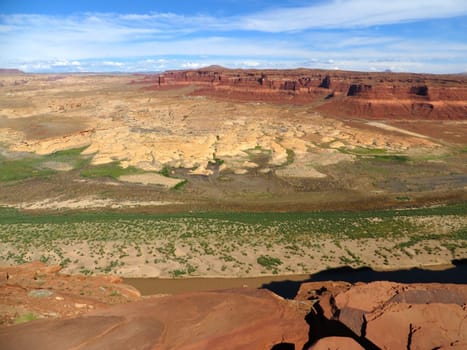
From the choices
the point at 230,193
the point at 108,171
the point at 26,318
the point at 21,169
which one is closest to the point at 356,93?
the point at 230,193

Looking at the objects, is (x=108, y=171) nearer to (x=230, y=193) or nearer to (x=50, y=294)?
(x=230, y=193)

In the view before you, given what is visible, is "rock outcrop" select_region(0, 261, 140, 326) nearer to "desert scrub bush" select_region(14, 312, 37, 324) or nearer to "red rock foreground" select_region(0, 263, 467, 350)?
"desert scrub bush" select_region(14, 312, 37, 324)

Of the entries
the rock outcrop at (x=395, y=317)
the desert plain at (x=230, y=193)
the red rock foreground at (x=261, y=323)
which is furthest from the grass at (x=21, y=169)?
the rock outcrop at (x=395, y=317)

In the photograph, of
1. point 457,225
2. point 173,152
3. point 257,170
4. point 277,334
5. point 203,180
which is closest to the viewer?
point 277,334

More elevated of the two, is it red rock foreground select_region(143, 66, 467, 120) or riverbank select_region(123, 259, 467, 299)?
red rock foreground select_region(143, 66, 467, 120)

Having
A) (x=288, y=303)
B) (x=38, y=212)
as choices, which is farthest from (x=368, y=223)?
(x=38, y=212)

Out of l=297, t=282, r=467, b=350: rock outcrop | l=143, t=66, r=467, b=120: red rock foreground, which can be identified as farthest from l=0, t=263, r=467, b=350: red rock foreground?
l=143, t=66, r=467, b=120: red rock foreground

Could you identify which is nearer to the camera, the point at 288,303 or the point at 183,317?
the point at 183,317

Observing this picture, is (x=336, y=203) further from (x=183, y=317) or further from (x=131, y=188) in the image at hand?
(x=183, y=317)
